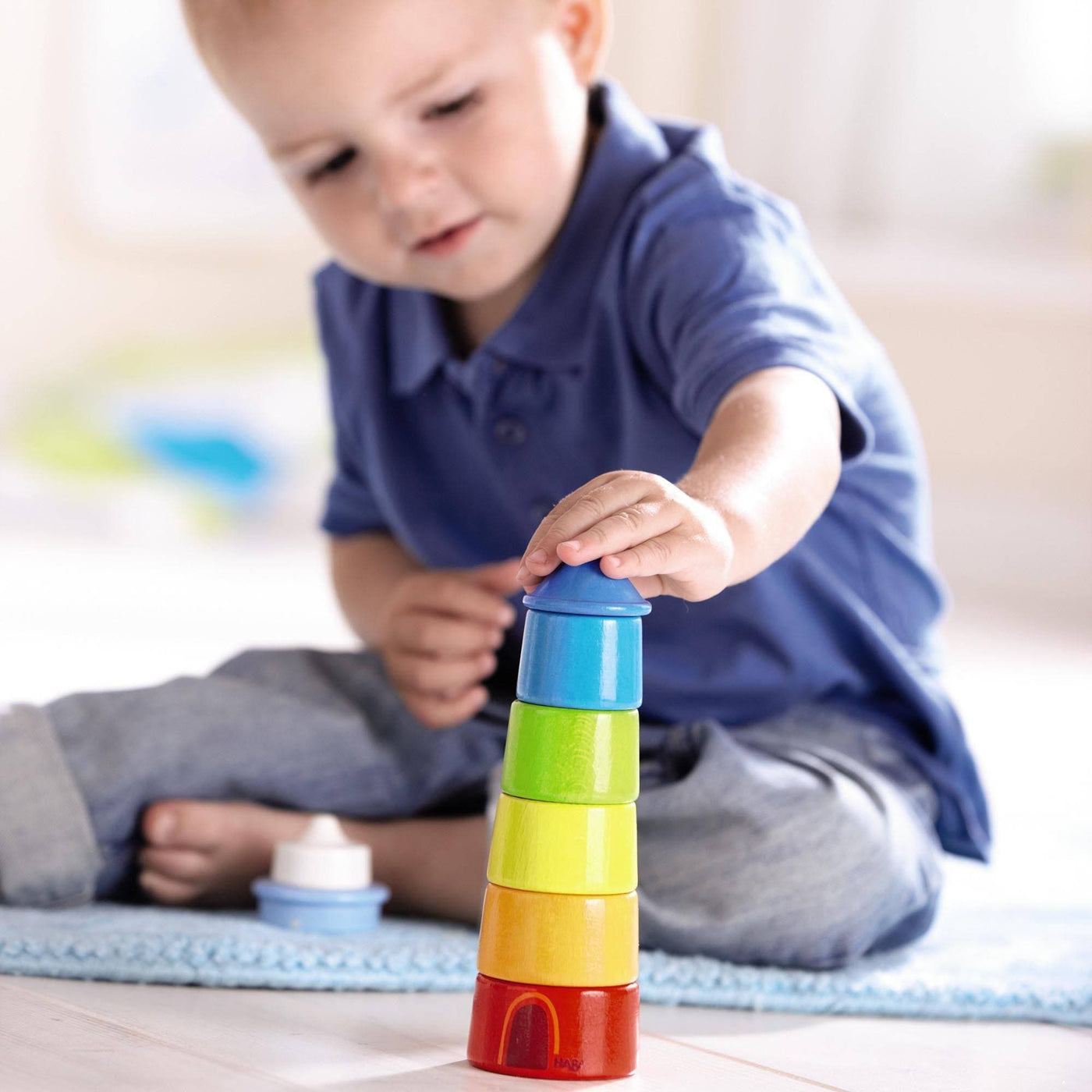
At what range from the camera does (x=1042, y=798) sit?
4.63 ft

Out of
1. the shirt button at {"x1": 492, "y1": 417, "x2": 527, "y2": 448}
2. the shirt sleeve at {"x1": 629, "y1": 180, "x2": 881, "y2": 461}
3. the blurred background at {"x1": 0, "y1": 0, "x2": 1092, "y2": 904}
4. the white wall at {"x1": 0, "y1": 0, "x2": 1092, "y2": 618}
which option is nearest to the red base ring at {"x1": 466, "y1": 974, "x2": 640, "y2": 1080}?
the shirt sleeve at {"x1": 629, "y1": 180, "x2": 881, "y2": 461}

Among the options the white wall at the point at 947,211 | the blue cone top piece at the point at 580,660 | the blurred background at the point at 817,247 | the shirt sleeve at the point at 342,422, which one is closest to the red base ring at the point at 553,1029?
the blue cone top piece at the point at 580,660

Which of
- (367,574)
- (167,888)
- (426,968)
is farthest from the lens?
(367,574)

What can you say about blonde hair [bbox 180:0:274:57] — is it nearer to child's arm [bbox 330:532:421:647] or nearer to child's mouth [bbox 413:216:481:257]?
child's mouth [bbox 413:216:481:257]

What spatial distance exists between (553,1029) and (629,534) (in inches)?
7.6

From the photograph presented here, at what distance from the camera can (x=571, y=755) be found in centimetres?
64

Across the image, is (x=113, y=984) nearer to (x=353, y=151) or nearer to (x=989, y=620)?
(x=353, y=151)

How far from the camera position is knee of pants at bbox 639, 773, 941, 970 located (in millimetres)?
866

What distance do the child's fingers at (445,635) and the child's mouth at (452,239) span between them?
0.22 m

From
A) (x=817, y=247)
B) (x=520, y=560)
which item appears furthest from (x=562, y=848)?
(x=817, y=247)

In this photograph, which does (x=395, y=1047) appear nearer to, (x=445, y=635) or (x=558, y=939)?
(x=558, y=939)

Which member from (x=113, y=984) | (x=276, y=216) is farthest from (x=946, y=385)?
(x=113, y=984)

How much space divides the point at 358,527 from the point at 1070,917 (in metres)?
0.58

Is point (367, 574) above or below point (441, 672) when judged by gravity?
above
